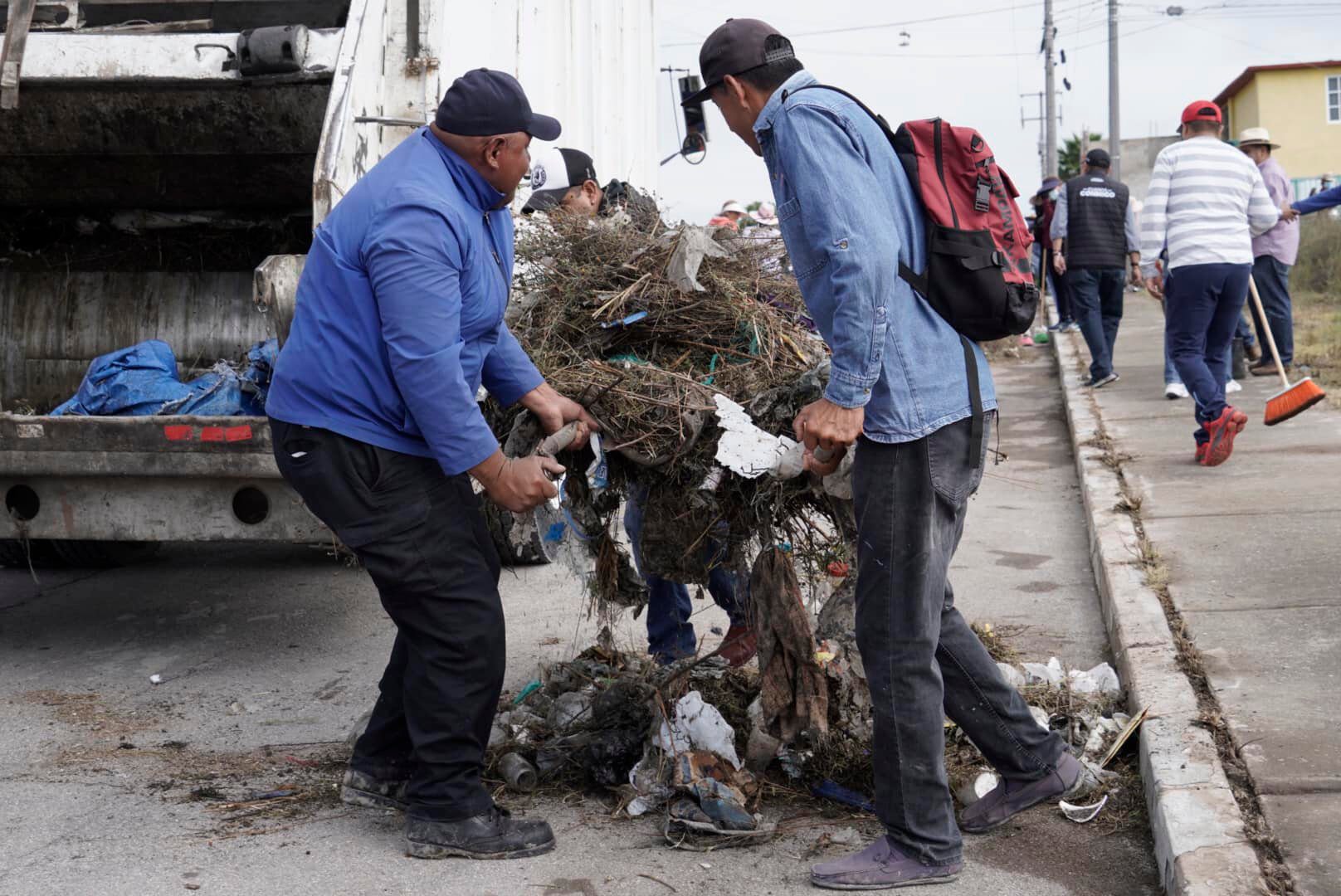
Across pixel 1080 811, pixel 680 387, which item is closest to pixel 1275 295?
pixel 1080 811

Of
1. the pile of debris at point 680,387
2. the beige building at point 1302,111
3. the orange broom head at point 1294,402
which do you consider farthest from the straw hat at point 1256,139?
the beige building at point 1302,111

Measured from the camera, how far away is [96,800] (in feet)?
12.1

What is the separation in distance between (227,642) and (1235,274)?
562 cm

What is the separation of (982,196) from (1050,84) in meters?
34.5

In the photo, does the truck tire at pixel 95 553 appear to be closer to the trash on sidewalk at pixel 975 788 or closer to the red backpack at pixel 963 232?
the trash on sidewalk at pixel 975 788

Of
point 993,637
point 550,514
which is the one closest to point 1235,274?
point 993,637

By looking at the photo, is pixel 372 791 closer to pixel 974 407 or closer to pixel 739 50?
pixel 974 407

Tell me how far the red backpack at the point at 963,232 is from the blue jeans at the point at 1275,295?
765 cm

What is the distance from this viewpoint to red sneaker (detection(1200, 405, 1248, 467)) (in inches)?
278

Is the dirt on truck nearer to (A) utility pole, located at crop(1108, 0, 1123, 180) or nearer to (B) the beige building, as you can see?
(A) utility pole, located at crop(1108, 0, 1123, 180)

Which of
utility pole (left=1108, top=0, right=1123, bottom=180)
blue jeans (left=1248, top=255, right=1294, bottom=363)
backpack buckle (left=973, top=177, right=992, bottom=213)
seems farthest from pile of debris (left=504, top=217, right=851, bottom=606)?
utility pole (left=1108, top=0, right=1123, bottom=180)

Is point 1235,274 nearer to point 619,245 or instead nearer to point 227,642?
point 619,245

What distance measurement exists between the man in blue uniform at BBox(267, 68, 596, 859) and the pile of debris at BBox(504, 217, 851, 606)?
14.0 inches

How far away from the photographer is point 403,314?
305 centimetres
